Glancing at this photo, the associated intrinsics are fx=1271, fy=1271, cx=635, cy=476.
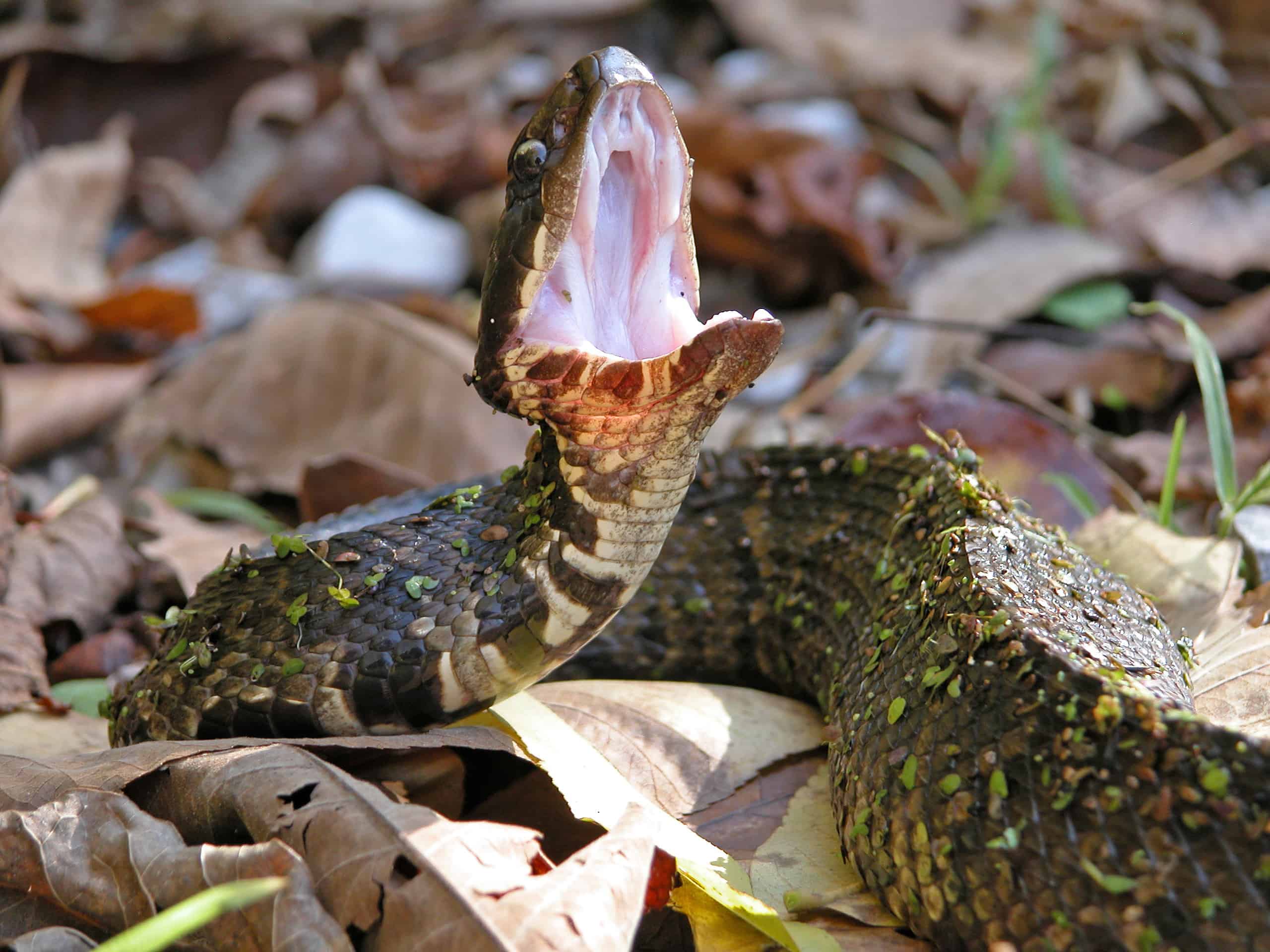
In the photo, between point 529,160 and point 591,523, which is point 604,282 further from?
point 591,523

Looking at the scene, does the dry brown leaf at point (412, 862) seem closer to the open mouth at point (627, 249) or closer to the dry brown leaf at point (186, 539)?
the open mouth at point (627, 249)

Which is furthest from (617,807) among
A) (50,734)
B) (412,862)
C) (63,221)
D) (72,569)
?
(63,221)

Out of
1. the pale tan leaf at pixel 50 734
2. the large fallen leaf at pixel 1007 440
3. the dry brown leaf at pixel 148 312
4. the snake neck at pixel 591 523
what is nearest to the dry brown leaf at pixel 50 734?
the pale tan leaf at pixel 50 734

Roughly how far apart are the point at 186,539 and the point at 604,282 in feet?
6.97

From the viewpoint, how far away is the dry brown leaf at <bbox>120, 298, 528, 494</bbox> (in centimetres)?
511

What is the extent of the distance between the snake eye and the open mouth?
0.32ft

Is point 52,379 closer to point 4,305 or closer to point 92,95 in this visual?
point 4,305

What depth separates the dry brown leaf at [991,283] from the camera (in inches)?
227

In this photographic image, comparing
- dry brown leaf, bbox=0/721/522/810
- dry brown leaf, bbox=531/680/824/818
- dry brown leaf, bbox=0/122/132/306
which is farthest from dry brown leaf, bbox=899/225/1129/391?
dry brown leaf, bbox=0/122/132/306

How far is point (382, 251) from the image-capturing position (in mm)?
7551

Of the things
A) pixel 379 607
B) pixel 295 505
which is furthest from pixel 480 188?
pixel 379 607

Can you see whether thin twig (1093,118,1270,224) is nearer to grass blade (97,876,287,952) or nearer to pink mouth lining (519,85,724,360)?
pink mouth lining (519,85,724,360)

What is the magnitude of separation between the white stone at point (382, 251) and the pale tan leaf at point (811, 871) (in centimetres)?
486

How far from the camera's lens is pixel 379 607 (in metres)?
2.89
